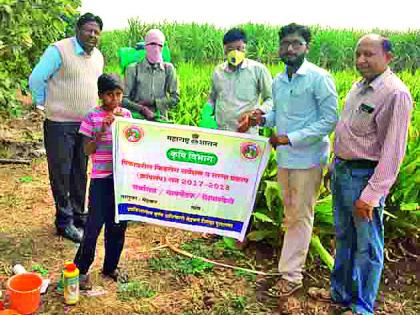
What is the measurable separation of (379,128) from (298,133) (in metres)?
0.51

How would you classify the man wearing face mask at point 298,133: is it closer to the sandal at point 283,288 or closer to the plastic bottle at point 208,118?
the sandal at point 283,288

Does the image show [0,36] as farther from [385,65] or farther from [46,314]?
[385,65]

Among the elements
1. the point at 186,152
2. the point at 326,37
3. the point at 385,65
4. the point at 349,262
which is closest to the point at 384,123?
the point at 385,65

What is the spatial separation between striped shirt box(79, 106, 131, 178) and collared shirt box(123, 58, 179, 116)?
1.20 meters

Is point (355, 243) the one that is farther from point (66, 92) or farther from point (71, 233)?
point (66, 92)

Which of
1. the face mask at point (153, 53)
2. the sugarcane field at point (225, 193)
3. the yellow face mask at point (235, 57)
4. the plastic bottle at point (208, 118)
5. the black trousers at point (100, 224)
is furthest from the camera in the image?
the plastic bottle at point (208, 118)

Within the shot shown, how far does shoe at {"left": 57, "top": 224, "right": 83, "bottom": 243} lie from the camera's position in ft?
14.2

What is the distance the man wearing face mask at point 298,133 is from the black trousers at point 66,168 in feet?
5.10

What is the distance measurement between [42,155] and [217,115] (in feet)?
11.2

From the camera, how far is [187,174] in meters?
3.48

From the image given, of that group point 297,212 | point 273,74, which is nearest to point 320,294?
point 297,212

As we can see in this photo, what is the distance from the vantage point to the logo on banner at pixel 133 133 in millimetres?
3367

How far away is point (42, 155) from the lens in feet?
22.4

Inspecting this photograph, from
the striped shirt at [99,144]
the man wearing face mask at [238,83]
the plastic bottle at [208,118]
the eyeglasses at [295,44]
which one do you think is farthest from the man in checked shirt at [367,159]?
the plastic bottle at [208,118]
